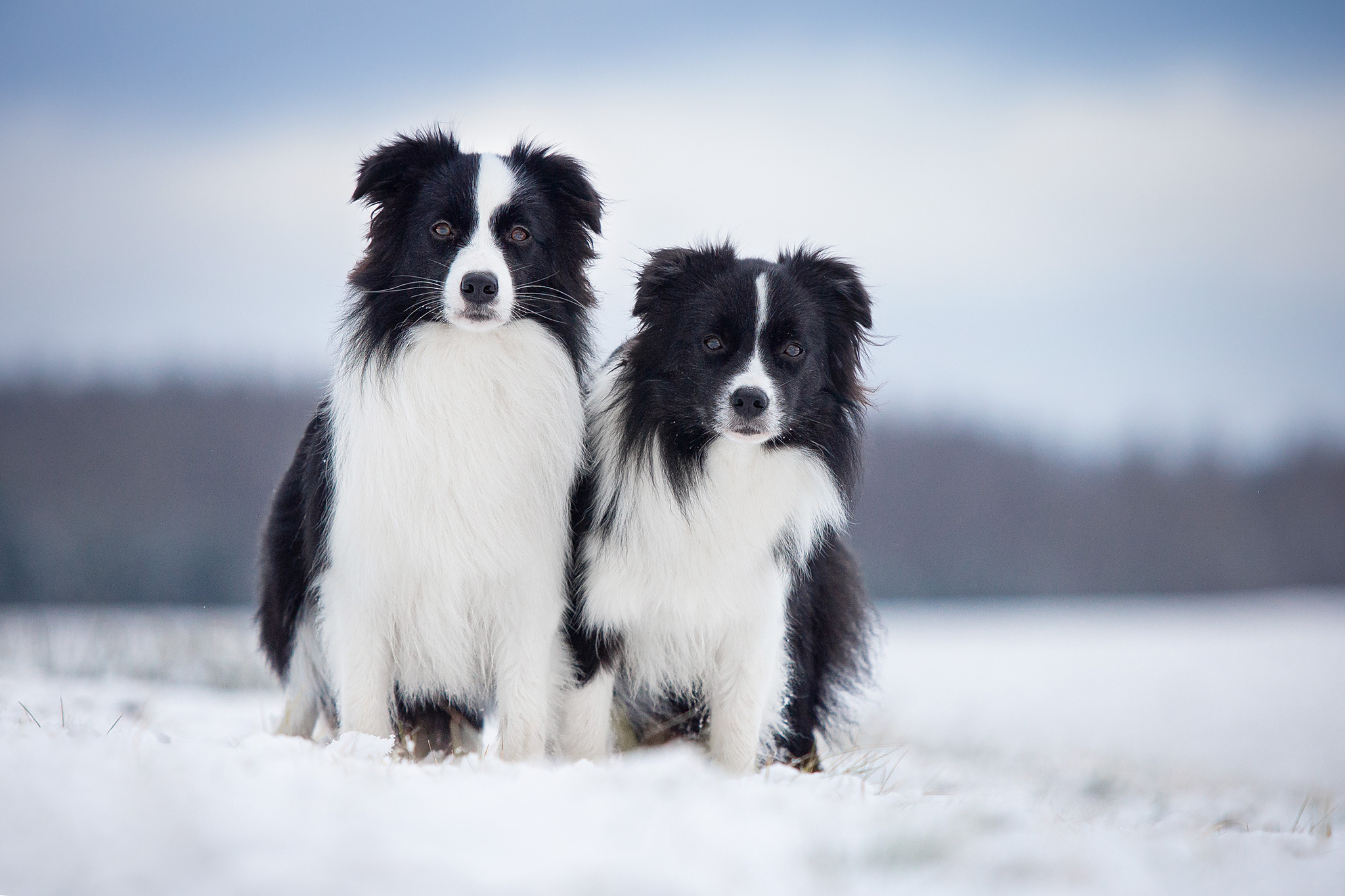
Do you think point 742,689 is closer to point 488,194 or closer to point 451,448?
point 451,448

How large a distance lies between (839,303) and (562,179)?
1.33 metres

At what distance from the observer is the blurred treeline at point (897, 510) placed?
807 inches

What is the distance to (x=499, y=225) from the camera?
389cm

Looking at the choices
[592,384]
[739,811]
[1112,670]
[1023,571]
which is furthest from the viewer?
[1023,571]

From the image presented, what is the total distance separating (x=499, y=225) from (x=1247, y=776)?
23.0 feet

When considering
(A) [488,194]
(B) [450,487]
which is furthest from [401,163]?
(B) [450,487]

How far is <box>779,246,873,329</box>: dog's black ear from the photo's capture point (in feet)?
14.1

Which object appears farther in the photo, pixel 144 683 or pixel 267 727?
pixel 144 683

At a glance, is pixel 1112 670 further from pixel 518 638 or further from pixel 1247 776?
pixel 518 638

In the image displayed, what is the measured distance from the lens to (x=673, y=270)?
13.8ft

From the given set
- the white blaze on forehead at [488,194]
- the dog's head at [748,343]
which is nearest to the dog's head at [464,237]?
the white blaze on forehead at [488,194]

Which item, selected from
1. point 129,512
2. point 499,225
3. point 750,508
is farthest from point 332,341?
point 129,512

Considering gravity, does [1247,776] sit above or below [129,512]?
above

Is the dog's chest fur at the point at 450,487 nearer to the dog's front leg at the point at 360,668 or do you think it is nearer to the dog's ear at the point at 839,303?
the dog's front leg at the point at 360,668
